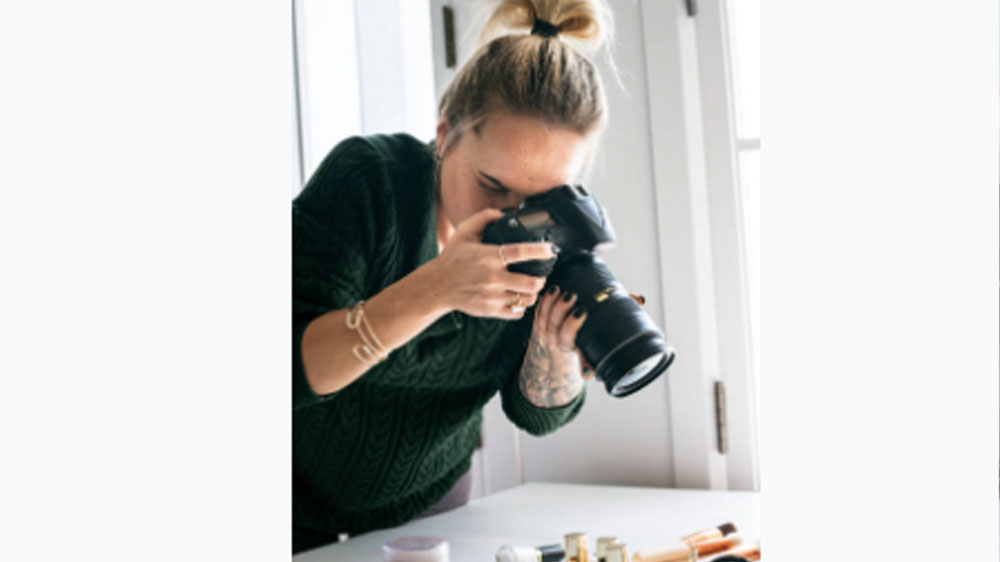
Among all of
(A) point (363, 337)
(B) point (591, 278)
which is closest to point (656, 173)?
(B) point (591, 278)

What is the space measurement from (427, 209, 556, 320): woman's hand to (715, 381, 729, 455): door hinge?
11cm

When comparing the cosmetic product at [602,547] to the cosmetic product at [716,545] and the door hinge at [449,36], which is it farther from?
the door hinge at [449,36]

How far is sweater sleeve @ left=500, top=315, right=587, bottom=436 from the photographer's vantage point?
45cm

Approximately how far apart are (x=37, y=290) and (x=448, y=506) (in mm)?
294

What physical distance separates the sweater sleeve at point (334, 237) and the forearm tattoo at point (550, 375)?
3.9 inches

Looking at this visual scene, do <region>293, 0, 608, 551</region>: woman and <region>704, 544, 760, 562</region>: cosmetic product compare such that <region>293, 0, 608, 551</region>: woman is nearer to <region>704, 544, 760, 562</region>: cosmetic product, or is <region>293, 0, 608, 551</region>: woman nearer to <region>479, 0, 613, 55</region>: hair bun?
<region>479, 0, 613, 55</region>: hair bun

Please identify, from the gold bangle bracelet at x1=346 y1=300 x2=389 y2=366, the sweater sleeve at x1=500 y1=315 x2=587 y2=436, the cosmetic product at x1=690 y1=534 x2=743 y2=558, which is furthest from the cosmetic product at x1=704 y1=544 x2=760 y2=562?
the gold bangle bracelet at x1=346 y1=300 x2=389 y2=366

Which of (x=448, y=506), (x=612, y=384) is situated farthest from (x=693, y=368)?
(x=448, y=506)

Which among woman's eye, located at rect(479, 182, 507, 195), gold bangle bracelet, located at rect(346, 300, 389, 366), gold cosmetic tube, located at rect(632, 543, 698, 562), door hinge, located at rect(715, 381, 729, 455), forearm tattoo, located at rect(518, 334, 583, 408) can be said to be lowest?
gold cosmetic tube, located at rect(632, 543, 698, 562)

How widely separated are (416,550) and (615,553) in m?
0.11

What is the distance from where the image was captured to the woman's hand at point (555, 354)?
0.43 metres

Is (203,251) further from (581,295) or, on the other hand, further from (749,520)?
(749,520)

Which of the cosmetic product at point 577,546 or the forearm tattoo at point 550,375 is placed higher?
the forearm tattoo at point 550,375

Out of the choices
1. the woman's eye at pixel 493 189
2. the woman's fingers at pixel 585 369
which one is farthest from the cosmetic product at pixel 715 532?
the woman's eye at pixel 493 189
